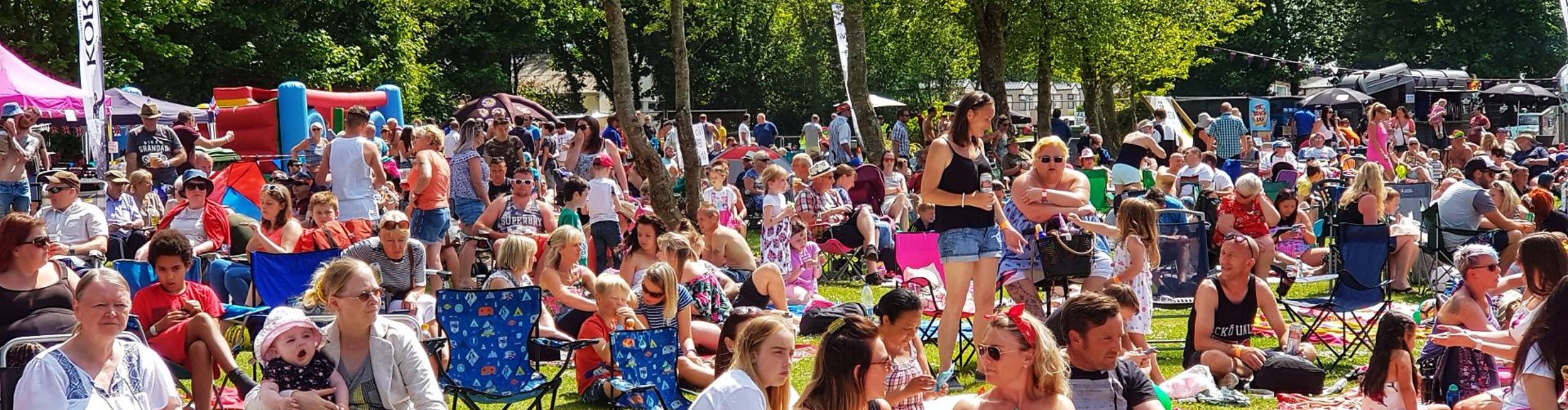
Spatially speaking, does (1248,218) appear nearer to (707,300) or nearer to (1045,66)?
(707,300)

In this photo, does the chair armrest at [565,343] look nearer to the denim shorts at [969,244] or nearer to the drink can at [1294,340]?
the denim shorts at [969,244]

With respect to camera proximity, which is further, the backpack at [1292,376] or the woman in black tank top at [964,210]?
the backpack at [1292,376]

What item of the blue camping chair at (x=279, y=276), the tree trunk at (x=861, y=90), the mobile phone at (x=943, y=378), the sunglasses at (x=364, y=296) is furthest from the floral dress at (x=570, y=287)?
the tree trunk at (x=861, y=90)

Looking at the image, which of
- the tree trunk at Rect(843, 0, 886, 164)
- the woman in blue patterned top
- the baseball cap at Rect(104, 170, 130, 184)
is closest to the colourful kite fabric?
the baseball cap at Rect(104, 170, 130, 184)

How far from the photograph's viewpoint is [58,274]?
6887 mm

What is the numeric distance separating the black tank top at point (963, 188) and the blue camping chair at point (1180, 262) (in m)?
2.49

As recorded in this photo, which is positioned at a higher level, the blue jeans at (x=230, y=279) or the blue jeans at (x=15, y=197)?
the blue jeans at (x=15, y=197)

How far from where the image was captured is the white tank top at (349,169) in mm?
11102

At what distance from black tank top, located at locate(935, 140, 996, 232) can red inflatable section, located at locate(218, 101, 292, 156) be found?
18.1m

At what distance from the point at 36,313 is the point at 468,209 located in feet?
20.0

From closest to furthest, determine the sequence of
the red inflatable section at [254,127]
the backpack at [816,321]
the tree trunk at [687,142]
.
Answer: the backpack at [816,321]
the tree trunk at [687,142]
the red inflatable section at [254,127]

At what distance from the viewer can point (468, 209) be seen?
1262 cm

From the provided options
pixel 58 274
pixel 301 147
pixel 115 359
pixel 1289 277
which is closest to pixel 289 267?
pixel 58 274

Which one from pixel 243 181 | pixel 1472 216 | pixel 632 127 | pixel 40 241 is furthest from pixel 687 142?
pixel 40 241
